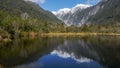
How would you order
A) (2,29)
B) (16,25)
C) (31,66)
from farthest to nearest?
(16,25)
(2,29)
(31,66)

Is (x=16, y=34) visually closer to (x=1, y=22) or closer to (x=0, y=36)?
(x=1, y=22)

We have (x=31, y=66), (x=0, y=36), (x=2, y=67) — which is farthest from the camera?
(x=0, y=36)

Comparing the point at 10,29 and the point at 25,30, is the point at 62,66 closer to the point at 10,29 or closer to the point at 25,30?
the point at 10,29

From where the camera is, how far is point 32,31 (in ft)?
647

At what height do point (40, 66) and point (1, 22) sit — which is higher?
point (1, 22)

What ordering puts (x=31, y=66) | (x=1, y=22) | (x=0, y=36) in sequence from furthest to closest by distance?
(x=1, y=22), (x=0, y=36), (x=31, y=66)

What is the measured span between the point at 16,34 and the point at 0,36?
2880 centimetres

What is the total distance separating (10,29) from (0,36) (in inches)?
984

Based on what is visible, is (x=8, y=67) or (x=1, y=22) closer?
(x=8, y=67)

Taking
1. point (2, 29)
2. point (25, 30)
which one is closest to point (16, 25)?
point (2, 29)

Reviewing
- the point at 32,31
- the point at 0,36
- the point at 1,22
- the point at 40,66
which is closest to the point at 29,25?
the point at 32,31

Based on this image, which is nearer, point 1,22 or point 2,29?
point 2,29

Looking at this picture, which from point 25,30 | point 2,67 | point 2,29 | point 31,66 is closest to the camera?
point 2,67

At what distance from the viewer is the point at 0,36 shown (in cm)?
12062
